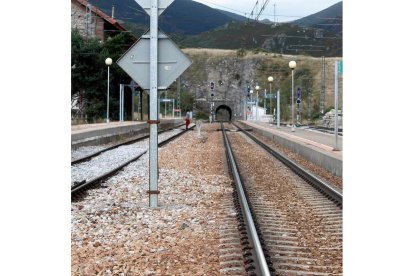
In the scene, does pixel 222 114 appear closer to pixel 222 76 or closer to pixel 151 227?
pixel 222 76

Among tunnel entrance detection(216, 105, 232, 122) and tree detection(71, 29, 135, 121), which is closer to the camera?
tree detection(71, 29, 135, 121)

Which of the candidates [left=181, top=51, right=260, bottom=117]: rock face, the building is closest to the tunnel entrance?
[left=181, top=51, right=260, bottom=117]: rock face

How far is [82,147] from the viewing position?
73.2ft

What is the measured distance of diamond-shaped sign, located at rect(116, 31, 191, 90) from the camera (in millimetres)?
8703

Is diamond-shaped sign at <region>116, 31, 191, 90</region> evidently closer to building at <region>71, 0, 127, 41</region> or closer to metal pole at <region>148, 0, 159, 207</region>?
metal pole at <region>148, 0, 159, 207</region>

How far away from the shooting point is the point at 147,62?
8734 mm

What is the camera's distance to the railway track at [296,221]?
18.7 ft

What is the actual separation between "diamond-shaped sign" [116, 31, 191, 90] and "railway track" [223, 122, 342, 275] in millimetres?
2270

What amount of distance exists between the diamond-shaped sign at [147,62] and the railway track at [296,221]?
2.27 m

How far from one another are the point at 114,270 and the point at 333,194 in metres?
5.10
